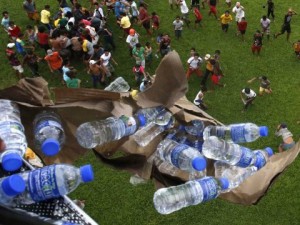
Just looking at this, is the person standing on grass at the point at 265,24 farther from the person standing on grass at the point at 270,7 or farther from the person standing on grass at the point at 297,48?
the person standing on grass at the point at 270,7

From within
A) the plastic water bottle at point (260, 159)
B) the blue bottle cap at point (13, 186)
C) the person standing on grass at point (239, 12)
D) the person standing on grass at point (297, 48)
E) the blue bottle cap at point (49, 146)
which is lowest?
the person standing on grass at point (297, 48)

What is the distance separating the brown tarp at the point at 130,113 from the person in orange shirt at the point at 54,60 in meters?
8.27

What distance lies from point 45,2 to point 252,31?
25.8 ft

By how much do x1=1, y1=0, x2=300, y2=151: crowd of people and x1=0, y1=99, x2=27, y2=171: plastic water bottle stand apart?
23.9 ft

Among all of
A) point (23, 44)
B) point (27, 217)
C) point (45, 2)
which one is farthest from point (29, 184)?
point (45, 2)

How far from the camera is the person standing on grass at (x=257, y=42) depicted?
47.2 feet

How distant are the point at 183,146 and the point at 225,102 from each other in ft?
29.0

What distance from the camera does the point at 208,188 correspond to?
4.16 metres

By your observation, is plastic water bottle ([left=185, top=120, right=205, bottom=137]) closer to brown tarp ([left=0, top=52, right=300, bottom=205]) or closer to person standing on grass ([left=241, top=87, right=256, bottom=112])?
brown tarp ([left=0, top=52, right=300, bottom=205])

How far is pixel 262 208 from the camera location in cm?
1022

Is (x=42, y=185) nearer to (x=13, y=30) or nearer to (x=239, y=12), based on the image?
(x=13, y=30)

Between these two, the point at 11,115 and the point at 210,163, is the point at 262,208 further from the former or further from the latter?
the point at 11,115

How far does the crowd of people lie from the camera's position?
42.4 ft

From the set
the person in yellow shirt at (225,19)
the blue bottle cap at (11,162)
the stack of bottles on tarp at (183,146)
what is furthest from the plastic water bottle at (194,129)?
the person in yellow shirt at (225,19)
